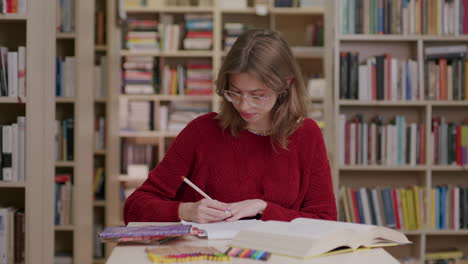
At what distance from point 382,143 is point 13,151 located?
79.4 inches

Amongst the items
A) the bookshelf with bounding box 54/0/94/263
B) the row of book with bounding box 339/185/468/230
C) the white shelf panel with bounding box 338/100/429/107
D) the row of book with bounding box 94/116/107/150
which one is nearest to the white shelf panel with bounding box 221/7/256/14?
the row of book with bounding box 94/116/107/150

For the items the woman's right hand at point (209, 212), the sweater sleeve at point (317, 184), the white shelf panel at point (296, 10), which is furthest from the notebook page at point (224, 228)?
the white shelf panel at point (296, 10)

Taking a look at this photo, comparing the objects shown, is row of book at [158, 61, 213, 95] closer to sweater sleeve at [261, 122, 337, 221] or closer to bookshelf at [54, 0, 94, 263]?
bookshelf at [54, 0, 94, 263]

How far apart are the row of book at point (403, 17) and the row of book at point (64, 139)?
5.58ft

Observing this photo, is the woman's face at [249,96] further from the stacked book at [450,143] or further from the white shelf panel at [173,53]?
the white shelf panel at [173,53]

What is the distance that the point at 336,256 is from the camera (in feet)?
4.75

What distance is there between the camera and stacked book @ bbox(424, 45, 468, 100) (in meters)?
3.86

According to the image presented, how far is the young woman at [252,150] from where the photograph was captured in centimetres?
197

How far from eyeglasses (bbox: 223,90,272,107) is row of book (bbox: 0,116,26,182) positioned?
3.76 feet

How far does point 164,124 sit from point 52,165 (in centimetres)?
302

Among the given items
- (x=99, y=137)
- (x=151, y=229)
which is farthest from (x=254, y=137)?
(x=99, y=137)

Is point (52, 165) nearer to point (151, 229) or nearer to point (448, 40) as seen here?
point (151, 229)

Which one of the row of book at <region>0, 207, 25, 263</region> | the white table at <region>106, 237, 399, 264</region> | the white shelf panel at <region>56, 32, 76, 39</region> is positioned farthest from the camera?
the white shelf panel at <region>56, 32, 76, 39</region>

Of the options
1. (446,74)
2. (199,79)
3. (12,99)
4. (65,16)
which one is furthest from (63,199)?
(446,74)
